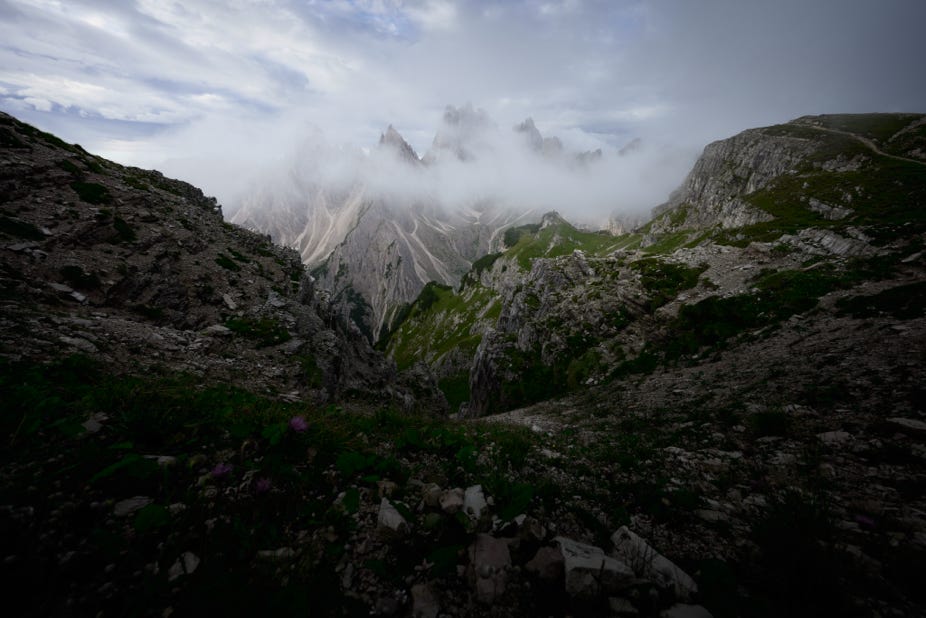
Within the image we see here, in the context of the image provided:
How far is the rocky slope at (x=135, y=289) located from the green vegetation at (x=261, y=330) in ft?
0.25

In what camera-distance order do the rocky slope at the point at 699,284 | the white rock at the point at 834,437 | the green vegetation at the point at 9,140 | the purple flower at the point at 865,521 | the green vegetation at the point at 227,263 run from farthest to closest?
the rocky slope at the point at 699,284, the green vegetation at the point at 227,263, the green vegetation at the point at 9,140, the white rock at the point at 834,437, the purple flower at the point at 865,521

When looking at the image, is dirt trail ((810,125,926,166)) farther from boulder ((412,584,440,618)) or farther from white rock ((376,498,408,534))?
boulder ((412,584,440,618))

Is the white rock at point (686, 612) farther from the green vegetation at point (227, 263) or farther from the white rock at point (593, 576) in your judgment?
the green vegetation at point (227, 263)

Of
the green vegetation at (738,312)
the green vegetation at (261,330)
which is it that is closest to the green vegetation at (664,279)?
the green vegetation at (738,312)

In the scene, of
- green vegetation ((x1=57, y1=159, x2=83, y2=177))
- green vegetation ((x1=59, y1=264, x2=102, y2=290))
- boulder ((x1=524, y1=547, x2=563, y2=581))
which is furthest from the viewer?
green vegetation ((x1=57, y1=159, x2=83, y2=177))

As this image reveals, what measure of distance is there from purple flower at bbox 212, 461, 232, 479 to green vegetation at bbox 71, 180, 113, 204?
2591 cm

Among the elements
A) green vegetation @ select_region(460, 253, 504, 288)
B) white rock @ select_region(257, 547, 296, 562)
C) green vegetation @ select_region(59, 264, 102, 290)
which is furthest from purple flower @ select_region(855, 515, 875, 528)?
green vegetation @ select_region(460, 253, 504, 288)

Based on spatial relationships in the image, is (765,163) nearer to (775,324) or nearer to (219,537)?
(775,324)

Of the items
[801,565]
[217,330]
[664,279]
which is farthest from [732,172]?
[217,330]

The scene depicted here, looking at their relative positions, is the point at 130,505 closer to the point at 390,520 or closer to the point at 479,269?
the point at 390,520

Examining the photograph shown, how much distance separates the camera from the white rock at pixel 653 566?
3.63 meters

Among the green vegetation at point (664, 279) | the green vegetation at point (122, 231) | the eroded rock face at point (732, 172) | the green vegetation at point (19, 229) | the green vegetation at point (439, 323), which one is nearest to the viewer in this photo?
the green vegetation at point (19, 229)

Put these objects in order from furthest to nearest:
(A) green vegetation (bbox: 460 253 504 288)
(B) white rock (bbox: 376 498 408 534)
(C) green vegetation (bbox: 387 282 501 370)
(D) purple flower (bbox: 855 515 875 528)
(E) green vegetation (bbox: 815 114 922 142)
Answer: (A) green vegetation (bbox: 460 253 504 288)
(C) green vegetation (bbox: 387 282 501 370)
(E) green vegetation (bbox: 815 114 922 142)
(D) purple flower (bbox: 855 515 875 528)
(B) white rock (bbox: 376 498 408 534)

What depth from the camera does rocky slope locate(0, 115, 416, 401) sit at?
1132 cm
